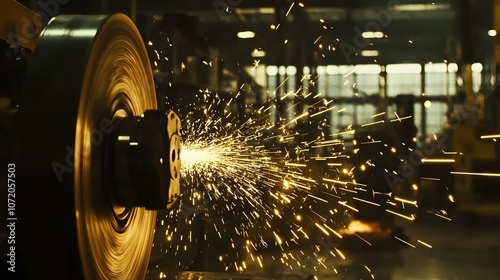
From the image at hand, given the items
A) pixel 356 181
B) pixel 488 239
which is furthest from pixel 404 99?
pixel 488 239

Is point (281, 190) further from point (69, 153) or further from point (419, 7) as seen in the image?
point (69, 153)

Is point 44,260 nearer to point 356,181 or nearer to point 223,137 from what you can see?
point 223,137

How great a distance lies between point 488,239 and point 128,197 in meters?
2.67

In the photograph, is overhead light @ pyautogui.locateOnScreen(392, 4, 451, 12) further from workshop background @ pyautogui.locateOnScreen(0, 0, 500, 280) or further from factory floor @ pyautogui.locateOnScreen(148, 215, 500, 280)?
factory floor @ pyautogui.locateOnScreen(148, 215, 500, 280)

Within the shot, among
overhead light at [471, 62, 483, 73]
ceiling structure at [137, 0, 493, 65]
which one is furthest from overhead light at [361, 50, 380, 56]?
overhead light at [471, 62, 483, 73]

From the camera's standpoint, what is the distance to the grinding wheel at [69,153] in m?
0.97

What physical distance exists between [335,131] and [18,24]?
2.23 metres

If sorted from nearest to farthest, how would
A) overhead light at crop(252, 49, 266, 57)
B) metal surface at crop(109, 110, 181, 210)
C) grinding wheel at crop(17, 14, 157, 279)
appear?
grinding wheel at crop(17, 14, 157, 279) → metal surface at crop(109, 110, 181, 210) → overhead light at crop(252, 49, 266, 57)

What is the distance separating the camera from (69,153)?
3.23 feet

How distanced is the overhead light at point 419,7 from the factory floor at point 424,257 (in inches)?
44.5

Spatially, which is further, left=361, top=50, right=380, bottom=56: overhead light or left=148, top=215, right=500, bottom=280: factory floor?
left=361, top=50, right=380, bottom=56: overhead light

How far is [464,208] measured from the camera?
3.26 meters

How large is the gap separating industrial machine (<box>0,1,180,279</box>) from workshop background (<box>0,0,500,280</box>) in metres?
1.90

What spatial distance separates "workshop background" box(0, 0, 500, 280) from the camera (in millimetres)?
3215
